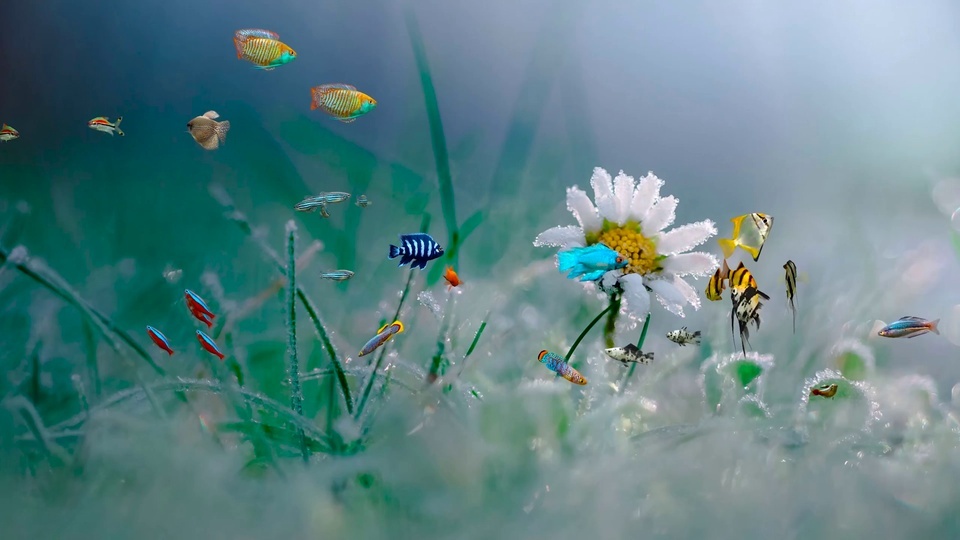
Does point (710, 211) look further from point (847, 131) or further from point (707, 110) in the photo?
point (847, 131)

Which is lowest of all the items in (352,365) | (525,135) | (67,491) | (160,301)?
(67,491)

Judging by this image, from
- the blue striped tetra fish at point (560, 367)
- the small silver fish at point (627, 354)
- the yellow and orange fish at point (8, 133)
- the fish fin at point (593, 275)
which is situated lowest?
the yellow and orange fish at point (8, 133)

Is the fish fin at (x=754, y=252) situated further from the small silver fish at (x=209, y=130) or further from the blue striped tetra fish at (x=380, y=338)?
the small silver fish at (x=209, y=130)

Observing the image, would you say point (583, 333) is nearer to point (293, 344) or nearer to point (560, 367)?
point (560, 367)

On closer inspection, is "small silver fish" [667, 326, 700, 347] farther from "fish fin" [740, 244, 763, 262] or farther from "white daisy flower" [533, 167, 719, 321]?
"fish fin" [740, 244, 763, 262]

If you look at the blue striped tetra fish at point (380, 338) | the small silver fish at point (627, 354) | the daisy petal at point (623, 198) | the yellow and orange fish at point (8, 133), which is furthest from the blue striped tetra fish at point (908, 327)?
the yellow and orange fish at point (8, 133)

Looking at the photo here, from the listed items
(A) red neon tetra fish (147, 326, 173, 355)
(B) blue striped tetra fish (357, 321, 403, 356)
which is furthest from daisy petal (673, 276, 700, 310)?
(A) red neon tetra fish (147, 326, 173, 355)

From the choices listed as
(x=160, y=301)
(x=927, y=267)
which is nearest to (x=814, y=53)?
(x=927, y=267)
